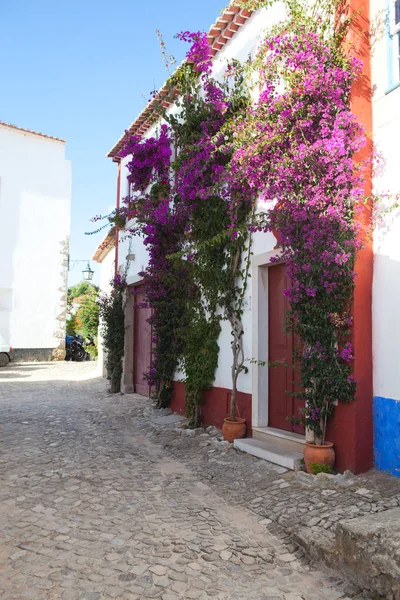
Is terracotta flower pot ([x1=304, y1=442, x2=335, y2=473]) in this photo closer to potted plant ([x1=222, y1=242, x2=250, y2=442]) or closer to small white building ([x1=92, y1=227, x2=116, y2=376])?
potted plant ([x1=222, y1=242, x2=250, y2=442])

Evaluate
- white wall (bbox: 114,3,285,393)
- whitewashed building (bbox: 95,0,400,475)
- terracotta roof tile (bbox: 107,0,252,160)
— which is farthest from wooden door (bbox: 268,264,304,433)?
terracotta roof tile (bbox: 107,0,252,160)

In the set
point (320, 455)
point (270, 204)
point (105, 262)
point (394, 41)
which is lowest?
point (320, 455)

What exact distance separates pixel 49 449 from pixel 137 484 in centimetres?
169

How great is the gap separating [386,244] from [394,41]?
6.53 feet

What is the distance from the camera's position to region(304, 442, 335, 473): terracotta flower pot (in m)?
4.64

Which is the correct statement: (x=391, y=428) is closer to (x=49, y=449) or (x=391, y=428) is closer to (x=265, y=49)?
(x=49, y=449)

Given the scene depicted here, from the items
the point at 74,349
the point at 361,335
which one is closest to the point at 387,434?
the point at 361,335

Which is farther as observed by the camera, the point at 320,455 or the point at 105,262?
the point at 105,262

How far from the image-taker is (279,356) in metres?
6.02

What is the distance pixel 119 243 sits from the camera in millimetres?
12258

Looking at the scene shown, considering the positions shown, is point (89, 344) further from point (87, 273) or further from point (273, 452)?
point (273, 452)

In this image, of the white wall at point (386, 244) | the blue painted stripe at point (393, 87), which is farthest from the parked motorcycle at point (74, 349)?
the blue painted stripe at point (393, 87)

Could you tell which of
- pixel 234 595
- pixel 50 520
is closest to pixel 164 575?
pixel 234 595

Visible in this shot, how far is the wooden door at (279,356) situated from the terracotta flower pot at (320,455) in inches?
38.9
